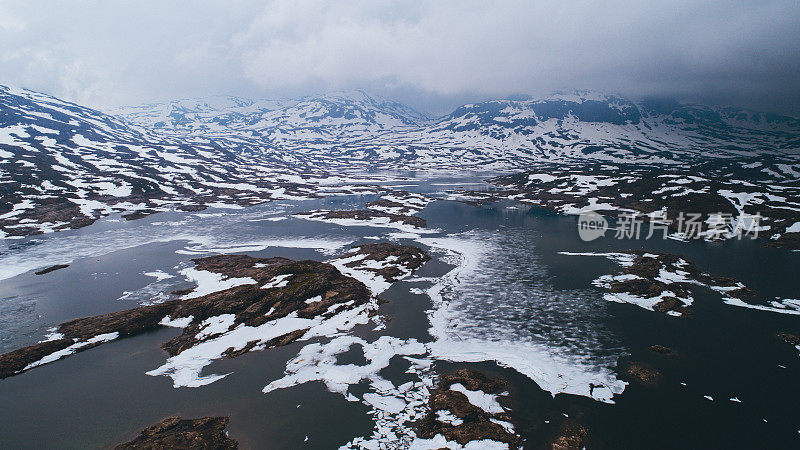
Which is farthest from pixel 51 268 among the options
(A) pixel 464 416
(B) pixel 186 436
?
(A) pixel 464 416

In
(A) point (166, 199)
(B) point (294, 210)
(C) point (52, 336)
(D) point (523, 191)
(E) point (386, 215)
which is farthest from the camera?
(D) point (523, 191)

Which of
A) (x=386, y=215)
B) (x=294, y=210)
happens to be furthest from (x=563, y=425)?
(x=294, y=210)

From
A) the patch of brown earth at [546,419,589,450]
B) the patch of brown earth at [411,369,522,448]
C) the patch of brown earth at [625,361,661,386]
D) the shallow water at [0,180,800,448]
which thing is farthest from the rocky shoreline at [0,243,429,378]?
the patch of brown earth at [625,361,661,386]

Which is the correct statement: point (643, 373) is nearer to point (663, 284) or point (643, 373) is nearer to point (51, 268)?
point (663, 284)

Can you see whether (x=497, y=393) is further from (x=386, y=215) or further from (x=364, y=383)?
(x=386, y=215)

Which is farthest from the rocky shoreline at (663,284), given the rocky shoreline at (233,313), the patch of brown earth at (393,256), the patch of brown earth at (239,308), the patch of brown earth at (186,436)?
the patch of brown earth at (186,436)

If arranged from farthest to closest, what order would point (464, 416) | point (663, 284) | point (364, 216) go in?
point (364, 216) < point (663, 284) < point (464, 416)

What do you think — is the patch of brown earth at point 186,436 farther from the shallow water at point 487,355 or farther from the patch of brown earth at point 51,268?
A: the patch of brown earth at point 51,268
